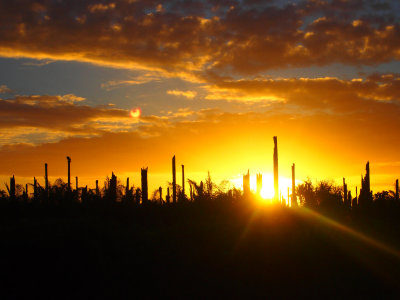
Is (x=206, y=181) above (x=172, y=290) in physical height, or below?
above

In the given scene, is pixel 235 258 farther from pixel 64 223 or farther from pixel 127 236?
pixel 64 223

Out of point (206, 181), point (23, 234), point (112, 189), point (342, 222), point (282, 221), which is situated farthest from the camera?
point (206, 181)

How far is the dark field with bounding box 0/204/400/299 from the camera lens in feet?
39.2

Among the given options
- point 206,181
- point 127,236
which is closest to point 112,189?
point 206,181

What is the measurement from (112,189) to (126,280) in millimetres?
8389

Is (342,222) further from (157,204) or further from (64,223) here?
(64,223)

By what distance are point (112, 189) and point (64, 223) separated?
4890mm

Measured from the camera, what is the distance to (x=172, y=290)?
1192 centimetres

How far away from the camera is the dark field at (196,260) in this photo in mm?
11945

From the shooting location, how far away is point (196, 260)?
13.6 meters

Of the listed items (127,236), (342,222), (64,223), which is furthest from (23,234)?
(342,222)

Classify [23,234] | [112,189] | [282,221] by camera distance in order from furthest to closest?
[112,189] < [282,221] < [23,234]

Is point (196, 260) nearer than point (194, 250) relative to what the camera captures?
Yes

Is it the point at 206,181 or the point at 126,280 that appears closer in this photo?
the point at 126,280
